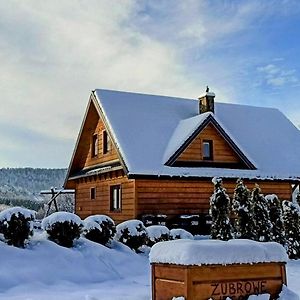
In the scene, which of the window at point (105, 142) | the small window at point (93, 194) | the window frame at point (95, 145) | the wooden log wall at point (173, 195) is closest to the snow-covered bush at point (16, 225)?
the wooden log wall at point (173, 195)

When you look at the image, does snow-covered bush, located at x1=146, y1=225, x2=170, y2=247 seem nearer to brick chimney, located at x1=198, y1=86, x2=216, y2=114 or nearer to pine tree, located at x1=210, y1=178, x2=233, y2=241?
pine tree, located at x1=210, y1=178, x2=233, y2=241

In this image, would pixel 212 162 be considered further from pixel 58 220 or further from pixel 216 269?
pixel 216 269

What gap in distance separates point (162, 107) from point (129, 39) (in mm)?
8054

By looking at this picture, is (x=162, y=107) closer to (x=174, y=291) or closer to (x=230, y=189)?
(x=230, y=189)

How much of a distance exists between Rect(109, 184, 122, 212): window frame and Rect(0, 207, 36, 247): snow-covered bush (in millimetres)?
8140

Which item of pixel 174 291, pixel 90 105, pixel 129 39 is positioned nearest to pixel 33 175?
pixel 90 105

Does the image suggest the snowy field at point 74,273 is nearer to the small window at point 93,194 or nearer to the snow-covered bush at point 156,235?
the snow-covered bush at point 156,235

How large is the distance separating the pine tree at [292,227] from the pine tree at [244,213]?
1166 mm

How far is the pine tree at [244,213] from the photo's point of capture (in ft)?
53.7

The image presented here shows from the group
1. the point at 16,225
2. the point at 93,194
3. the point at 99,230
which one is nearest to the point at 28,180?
the point at 93,194

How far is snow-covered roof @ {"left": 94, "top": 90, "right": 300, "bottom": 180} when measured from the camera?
1986 cm

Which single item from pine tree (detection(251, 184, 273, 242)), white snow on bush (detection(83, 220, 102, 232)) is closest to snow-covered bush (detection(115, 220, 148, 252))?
white snow on bush (detection(83, 220, 102, 232))

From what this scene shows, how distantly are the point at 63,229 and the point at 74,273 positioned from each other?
1879mm

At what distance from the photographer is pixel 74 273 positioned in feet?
39.7
